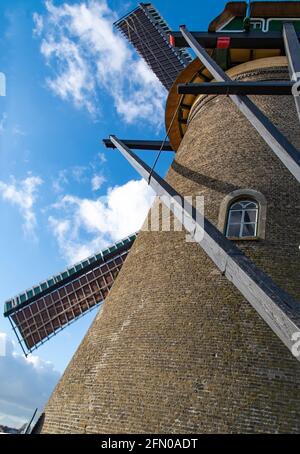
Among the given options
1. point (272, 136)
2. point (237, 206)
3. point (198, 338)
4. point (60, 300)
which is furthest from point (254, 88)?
Result: point (60, 300)

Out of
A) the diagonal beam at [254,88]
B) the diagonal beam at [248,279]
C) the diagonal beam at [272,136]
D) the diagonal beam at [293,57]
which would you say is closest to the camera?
the diagonal beam at [248,279]

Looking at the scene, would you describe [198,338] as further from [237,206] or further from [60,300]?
[60,300]

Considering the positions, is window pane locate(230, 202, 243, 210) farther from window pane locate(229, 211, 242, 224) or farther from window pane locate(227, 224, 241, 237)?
window pane locate(227, 224, 241, 237)

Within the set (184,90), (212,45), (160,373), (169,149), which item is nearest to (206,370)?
(160,373)

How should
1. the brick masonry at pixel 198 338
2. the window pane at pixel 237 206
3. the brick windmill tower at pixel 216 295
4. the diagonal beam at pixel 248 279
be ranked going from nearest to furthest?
the diagonal beam at pixel 248 279, the brick windmill tower at pixel 216 295, the brick masonry at pixel 198 338, the window pane at pixel 237 206

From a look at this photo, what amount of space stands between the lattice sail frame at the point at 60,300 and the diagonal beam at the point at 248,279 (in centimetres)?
963

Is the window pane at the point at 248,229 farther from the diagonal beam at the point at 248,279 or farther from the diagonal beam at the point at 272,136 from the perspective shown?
the diagonal beam at the point at 272,136

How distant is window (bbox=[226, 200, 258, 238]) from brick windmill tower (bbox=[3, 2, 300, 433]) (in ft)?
0.05

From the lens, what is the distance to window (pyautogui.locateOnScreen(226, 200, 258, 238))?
6.10 meters

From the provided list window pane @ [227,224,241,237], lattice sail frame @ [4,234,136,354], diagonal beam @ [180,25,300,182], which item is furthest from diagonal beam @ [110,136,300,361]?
lattice sail frame @ [4,234,136,354]

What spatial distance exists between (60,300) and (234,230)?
9.75 meters

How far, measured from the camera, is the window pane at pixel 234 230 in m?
6.15

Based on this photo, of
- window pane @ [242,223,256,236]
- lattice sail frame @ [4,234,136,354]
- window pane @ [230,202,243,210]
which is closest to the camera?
window pane @ [242,223,256,236]

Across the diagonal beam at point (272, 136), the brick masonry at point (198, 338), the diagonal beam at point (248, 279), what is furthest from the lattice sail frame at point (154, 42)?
the diagonal beam at point (248, 279)
